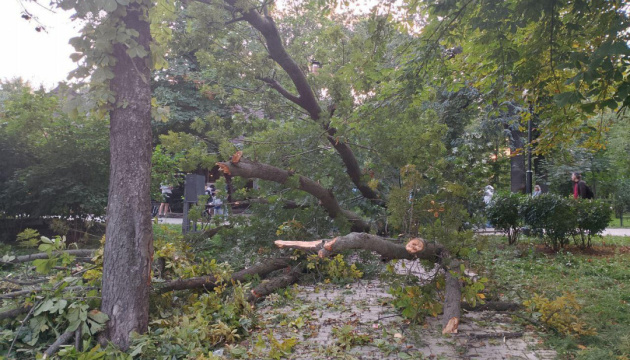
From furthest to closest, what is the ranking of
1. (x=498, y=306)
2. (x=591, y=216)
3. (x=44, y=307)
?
1. (x=591, y=216)
2. (x=498, y=306)
3. (x=44, y=307)

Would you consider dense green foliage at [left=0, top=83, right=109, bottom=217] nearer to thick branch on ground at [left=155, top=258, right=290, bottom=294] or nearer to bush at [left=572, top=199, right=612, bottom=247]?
thick branch on ground at [left=155, top=258, right=290, bottom=294]

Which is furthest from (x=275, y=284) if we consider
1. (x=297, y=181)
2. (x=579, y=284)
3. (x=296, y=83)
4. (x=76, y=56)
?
→ (x=579, y=284)

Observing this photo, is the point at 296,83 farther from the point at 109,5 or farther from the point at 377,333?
the point at 377,333

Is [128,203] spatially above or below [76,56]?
below

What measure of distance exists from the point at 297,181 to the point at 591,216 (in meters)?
6.54

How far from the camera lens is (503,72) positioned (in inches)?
218

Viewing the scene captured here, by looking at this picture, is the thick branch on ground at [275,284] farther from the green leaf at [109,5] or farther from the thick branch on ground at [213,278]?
the green leaf at [109,5]

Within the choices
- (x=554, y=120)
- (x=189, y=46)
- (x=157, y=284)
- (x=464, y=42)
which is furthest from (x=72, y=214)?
(x=554, y=120)

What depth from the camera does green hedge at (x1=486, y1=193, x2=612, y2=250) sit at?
904 cm

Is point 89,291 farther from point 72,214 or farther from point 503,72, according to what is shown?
point 72,214

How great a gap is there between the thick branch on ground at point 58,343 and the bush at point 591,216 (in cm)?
934

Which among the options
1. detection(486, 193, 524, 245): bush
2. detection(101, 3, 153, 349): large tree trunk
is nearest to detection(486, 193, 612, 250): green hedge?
detection(486, 193, 524, 245): bush

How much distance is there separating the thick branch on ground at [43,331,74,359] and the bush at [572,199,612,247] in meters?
9.34

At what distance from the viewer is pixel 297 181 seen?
662 centimetres
